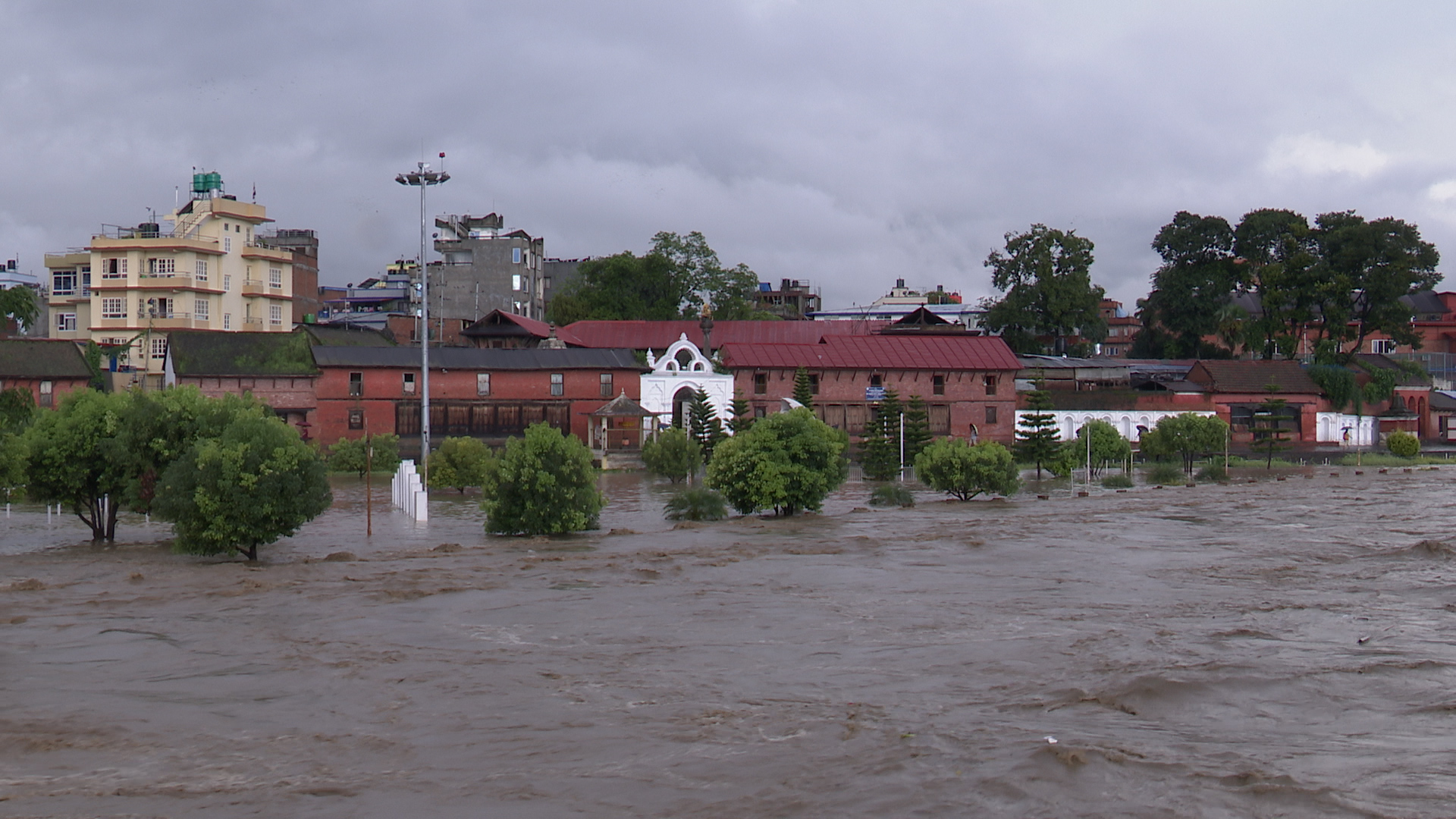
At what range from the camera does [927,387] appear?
6041 cm

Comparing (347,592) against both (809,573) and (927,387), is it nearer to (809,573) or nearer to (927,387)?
(809,573)

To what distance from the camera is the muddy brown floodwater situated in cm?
923

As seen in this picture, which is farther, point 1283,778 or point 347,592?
point 347,592

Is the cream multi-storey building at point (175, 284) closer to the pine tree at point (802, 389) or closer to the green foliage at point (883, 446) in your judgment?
the pine tree at point (802, 389)

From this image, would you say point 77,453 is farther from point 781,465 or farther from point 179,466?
point 781,465

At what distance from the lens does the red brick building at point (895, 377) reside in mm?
58375

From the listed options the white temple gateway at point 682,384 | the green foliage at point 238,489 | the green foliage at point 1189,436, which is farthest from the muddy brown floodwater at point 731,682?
the white temple gateway at point 682,384

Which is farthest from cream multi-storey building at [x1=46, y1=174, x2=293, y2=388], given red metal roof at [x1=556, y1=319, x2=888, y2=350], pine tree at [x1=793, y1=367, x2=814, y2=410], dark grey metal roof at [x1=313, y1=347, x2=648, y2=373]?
pine tree at [x1=793, y1=367, x2=814, y2=410]

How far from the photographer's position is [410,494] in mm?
31625

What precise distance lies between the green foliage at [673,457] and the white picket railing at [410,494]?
36.5ft

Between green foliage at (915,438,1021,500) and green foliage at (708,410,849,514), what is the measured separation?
5544 mm

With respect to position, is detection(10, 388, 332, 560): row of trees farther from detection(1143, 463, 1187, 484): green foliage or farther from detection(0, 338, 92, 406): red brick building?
detection(1143, 463, 1187, 484): green foliage

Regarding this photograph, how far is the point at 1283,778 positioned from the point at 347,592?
44.3ft

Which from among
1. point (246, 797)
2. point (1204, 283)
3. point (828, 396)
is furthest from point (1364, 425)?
point (246, 797)
